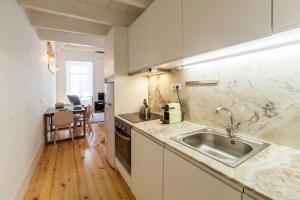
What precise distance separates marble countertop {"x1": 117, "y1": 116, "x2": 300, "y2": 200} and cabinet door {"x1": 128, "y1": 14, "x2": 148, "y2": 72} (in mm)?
1275

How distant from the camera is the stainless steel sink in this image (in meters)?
1.14

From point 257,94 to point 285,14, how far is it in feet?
1.96

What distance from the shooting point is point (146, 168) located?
1432 millimetres

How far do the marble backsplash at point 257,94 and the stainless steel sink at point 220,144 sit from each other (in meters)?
0.10

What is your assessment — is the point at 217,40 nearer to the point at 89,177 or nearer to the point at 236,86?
the point at 236,86

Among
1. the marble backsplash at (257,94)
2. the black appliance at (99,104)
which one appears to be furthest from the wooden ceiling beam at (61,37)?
the black appliance at (99,104)

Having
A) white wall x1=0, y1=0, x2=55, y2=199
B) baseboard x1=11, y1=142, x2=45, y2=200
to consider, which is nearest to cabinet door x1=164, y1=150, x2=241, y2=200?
white wall x1=0, y1=0, x2=55, y2=199

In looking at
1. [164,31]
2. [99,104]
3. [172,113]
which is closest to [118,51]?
[164,31]

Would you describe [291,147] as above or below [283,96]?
below

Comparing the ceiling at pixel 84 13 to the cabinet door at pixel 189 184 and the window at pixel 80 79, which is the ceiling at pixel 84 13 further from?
the window at pixel 80 79

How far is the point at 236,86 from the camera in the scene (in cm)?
130

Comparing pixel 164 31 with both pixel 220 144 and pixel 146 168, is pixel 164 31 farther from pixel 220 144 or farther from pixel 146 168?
pixel 146 168

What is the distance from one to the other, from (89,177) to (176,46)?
7.09 ft

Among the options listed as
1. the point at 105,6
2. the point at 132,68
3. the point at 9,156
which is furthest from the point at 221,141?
the point at 105,6
